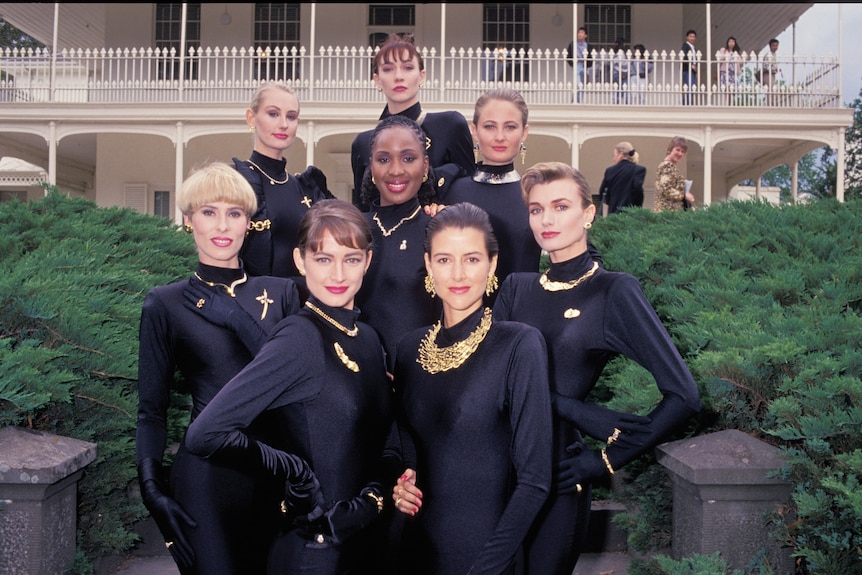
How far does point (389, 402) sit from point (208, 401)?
0.64 m

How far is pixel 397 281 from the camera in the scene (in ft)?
11.3

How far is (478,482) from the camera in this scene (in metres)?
2.50

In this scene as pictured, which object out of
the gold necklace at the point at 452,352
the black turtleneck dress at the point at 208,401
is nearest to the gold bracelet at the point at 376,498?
the black turtleneck dress at the point at 208,401

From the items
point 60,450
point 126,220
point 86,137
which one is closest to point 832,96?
point 126,220

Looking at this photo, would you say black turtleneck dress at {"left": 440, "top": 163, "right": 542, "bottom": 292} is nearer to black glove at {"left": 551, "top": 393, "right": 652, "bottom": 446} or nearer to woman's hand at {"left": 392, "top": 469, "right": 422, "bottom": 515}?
black glove at {"left": 551, "top": 393, "right": 652, "bottom": 446}

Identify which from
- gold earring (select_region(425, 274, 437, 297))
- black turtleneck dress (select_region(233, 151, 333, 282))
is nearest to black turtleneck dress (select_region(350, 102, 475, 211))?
black turtleneck dress (select_region(233, 151, 333, 282))

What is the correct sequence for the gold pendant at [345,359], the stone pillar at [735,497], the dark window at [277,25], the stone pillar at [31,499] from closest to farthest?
the gold pendant at [345,359] → the stone pillar at [735,497] → the stone pillar at [31,499] → the dark window at [277,25]

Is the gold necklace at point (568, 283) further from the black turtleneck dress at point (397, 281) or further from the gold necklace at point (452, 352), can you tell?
the black turtleneck dress at point (397, 281)

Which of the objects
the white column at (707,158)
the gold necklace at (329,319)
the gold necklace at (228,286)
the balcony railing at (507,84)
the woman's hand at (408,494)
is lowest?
the woman's hand at (408,494)

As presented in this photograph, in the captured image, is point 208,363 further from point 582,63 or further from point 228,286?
point 582,63

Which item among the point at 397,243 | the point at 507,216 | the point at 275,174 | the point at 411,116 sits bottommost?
the point at 397,243

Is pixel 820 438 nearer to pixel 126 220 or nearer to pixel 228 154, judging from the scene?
pixel 126 220

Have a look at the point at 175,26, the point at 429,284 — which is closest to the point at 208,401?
the point at 429,284

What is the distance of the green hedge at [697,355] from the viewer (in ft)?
9.83
